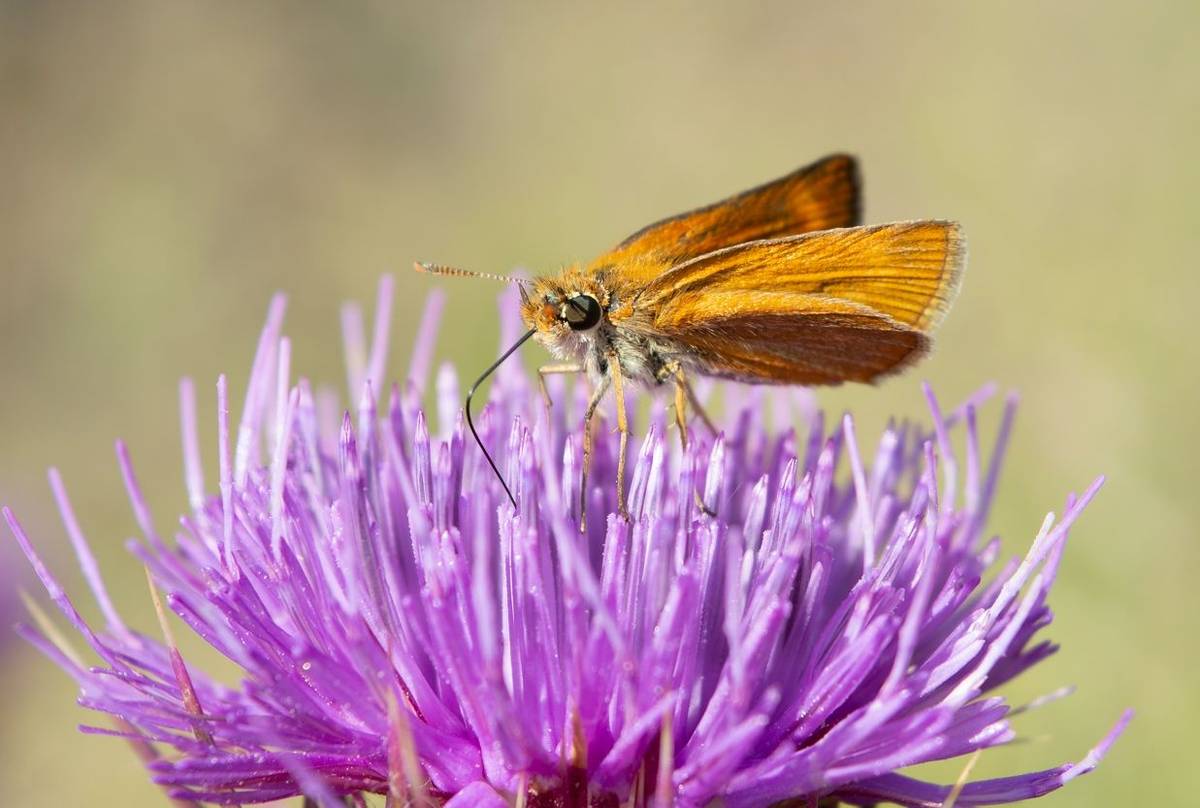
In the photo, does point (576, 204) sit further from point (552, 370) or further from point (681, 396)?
point (681, 396)

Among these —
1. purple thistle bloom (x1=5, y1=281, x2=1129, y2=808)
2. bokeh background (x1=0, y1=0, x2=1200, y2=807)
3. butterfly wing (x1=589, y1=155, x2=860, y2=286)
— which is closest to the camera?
purple thistle bloom (x1=5, y1=281, x2=1129, y2=808)

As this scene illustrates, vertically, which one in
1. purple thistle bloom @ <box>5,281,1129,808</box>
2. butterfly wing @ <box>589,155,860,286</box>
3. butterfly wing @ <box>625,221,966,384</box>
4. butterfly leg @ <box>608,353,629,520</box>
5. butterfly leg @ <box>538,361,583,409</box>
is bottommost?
purple thistle bloom @ <box>5,281,1129,808</box>

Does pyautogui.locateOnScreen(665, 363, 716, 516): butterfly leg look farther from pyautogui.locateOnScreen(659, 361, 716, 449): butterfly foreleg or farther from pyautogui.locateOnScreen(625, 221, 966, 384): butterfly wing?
pyautogui.locateOnScreen(625, 221, 966, 384): butterfly wing

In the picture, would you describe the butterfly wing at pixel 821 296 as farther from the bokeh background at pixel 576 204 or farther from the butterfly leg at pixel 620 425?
the bokeh background at pixel 576 204

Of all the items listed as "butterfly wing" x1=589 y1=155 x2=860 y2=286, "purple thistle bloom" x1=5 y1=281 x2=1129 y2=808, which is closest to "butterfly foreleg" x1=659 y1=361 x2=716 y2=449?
"purple thistle bloom" x1=5 y1=281 x2=1129 y2=808

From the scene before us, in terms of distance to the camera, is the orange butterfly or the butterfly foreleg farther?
the butterfly foreleg

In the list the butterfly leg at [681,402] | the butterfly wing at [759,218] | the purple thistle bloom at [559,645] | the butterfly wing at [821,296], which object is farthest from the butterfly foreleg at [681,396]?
the butterfly wing at [759,218]

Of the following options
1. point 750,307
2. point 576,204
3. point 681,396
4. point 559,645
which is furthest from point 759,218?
point 576,204
